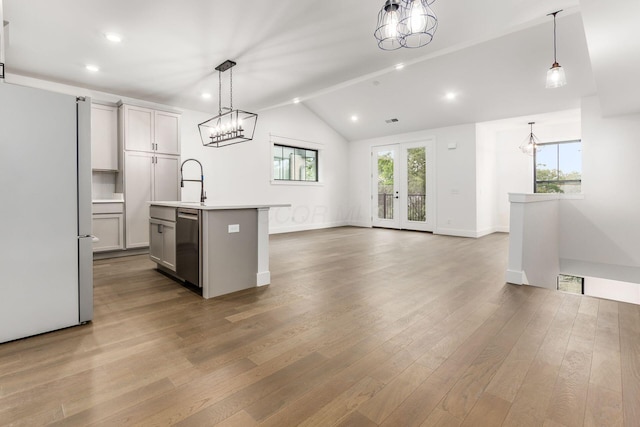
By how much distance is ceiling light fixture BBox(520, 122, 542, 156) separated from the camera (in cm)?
689

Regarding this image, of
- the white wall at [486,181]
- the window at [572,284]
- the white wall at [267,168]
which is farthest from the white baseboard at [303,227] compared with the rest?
the window at [572,284]

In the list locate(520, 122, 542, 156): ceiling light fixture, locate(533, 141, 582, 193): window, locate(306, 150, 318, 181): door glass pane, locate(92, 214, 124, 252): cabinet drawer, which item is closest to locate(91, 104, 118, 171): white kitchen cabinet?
locate(92, 214, 124, 252): cabinet drawer

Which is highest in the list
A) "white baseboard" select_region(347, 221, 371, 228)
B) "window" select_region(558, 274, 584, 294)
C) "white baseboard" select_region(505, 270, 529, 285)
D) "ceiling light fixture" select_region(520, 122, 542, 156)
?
"ceiling light fixture" select_region(520, 122, 542, 156)

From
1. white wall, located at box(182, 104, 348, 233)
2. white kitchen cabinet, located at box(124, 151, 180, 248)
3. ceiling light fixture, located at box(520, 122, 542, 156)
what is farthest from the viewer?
ceiling light fixture, located at box(520, 122, 542, 156)

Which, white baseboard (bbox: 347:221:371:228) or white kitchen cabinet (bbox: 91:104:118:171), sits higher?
white kitchen cabinet (bbox: 91:104:118:171)

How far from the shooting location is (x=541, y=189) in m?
7.62

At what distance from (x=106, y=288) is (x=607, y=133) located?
301 inches

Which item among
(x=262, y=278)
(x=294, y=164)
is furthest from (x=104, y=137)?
(x=294, y=164)

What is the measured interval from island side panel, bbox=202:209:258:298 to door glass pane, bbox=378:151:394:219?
6.14 m

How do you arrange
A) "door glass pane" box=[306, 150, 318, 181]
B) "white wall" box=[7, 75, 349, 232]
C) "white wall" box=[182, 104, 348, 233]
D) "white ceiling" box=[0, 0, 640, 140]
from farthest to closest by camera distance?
"door glass pane" box=[306, 150, 318, 181] → "white wall" box=[182, 104, 348, 233] → "white wall" box=[7, 75, 349, 232] → "white ceiling" box=[0, 0, 640, 140]

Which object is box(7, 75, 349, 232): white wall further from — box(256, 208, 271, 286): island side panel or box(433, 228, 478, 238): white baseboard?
box(433, 228, 478, 238): white baseboard

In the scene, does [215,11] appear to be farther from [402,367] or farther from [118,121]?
[402,367]

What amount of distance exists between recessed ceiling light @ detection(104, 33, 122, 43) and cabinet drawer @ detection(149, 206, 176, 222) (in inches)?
78.3

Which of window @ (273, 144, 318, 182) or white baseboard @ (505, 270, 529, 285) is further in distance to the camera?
window @ (273, 144, 318, 182)
